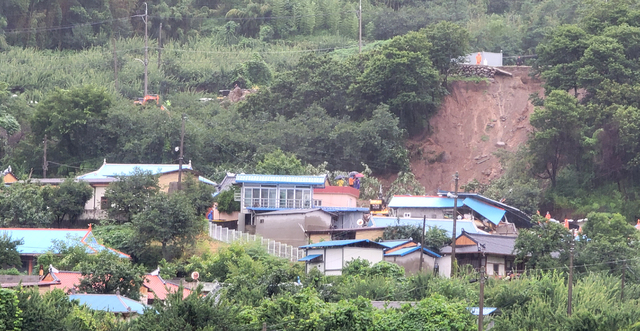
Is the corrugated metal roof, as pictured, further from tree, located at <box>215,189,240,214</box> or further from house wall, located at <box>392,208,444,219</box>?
tree, located at <box>215,189,240,214</box>

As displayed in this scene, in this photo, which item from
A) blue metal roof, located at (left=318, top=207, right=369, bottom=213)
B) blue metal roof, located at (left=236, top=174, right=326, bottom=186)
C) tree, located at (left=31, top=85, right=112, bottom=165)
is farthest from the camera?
tree, located at (left=31, top=85, right=112, bottom=165)

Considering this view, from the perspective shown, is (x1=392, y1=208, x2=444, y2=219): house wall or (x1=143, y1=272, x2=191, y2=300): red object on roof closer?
(x1=143, y1=272, x2=191, y2=300): red object on roof

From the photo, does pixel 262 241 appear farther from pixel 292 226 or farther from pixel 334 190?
pixel 334 190

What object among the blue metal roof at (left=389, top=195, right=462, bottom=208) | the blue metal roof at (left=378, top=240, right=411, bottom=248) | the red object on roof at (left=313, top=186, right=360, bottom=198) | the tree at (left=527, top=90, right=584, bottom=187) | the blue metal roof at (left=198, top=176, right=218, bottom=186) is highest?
the tree at (left=527, top=90, right=584, bottom=187)

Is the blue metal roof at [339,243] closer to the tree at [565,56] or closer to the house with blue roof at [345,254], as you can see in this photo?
the house with blue roof at [345,254]

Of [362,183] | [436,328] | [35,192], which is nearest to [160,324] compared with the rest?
[436,328]

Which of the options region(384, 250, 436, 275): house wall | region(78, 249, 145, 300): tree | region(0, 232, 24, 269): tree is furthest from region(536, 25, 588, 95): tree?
region(0, 232, 24, 269): tree

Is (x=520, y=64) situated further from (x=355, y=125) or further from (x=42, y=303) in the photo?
(x=42, y=303)

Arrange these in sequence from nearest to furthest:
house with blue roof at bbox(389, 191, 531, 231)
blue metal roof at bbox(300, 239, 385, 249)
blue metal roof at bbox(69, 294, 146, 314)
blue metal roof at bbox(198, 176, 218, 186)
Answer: blue metal roof at bbox(69, 294, 146, 314) → blue metal roof at bbox(300, 239, 385, 249) → house with blue roof at bbox(389, 191, 531, 231) → blue metal roof at bbox(198, 176, 218, 186)
